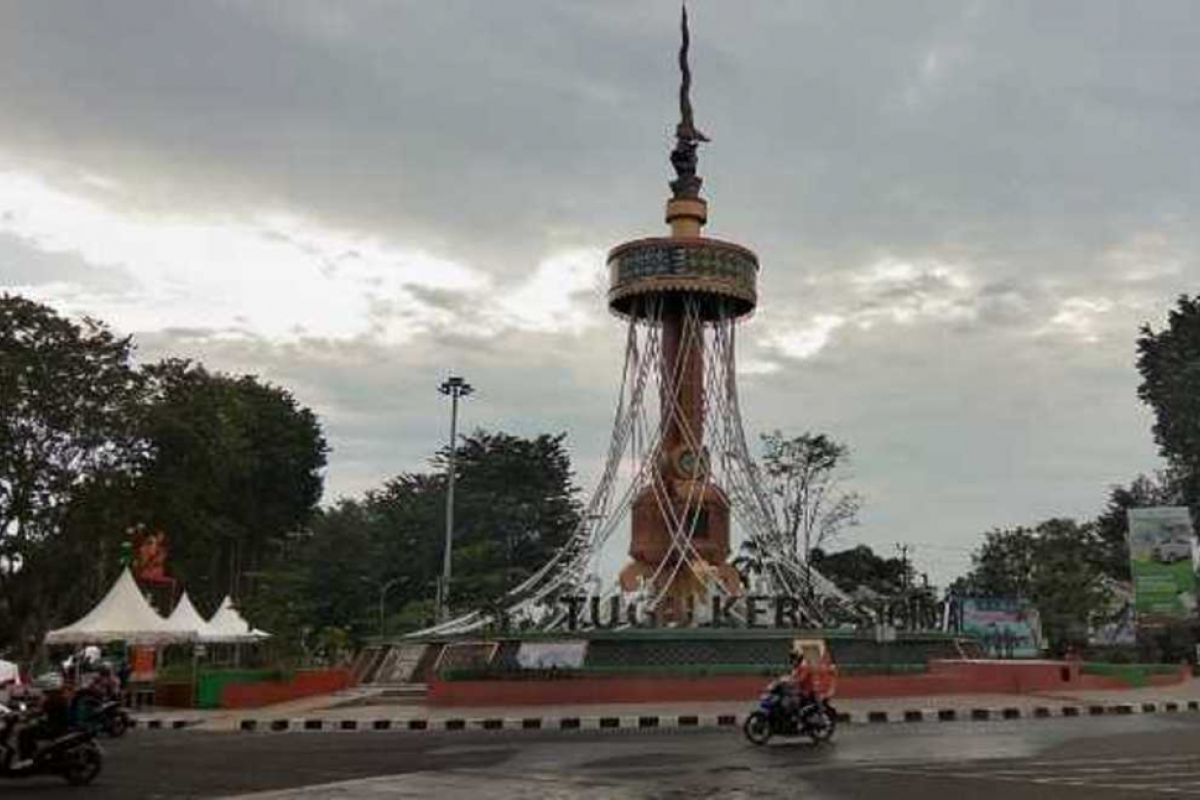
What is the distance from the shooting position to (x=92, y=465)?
116ft

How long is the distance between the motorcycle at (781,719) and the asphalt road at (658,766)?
0.25 metres

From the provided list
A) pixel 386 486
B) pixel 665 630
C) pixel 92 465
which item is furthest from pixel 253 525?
pixel 665 630

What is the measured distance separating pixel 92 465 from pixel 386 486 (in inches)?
1433

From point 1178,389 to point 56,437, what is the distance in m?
48.0

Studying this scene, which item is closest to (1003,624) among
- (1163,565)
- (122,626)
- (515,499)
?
(1163,565)

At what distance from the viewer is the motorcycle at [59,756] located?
12586 millimetres

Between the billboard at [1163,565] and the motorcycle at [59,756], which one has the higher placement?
the billboard at [1163,565]

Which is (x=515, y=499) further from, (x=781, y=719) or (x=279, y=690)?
(x=781, y=719)

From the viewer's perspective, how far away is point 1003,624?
48156 millimetres

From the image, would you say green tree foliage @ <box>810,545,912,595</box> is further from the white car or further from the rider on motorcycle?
the rider on motorcycle

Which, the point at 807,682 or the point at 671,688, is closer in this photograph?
the point at 807,682

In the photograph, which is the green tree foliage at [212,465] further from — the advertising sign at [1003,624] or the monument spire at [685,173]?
the advertising sign at [1003,624]

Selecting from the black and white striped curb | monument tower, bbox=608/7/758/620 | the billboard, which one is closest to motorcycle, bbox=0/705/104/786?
the black and white striped curb

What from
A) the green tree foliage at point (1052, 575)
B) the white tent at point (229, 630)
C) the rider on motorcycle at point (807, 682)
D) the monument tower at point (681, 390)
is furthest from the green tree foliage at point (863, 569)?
the rider on motorcycle at point (807, 682)
